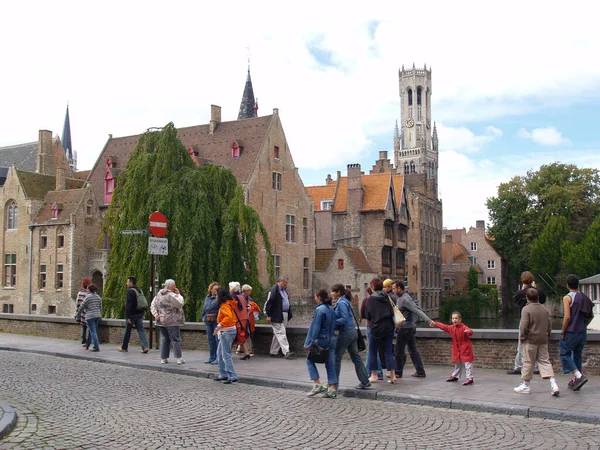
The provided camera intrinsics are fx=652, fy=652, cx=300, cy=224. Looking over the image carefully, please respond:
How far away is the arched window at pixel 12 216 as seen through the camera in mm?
48906

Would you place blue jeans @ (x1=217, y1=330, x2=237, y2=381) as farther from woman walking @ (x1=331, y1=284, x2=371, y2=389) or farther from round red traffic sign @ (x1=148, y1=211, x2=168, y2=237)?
round red traffic sign @ (x1=148, y1=211, x2=168, y2=237)

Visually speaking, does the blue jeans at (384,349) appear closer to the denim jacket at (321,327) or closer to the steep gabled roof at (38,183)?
the denim jacket at (321,327)

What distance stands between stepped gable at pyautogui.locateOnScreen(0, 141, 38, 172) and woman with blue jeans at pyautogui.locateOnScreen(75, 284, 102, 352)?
4431cm

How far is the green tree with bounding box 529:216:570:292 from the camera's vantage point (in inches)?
2258

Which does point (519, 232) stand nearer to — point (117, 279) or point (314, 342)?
point (117, 279)

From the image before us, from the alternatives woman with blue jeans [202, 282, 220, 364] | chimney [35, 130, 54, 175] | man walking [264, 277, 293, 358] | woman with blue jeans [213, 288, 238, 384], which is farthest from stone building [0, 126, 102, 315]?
woman with blue jeans [213, 288, 238, 384]

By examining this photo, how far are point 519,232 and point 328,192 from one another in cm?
2363

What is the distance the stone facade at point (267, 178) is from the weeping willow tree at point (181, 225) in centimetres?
1634

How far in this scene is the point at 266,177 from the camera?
139ft

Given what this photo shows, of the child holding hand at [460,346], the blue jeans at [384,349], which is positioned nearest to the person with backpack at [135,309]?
the blue jeans at [384,349]

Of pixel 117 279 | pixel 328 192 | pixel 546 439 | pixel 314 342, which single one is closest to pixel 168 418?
pixel 314 342

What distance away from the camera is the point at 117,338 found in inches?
706

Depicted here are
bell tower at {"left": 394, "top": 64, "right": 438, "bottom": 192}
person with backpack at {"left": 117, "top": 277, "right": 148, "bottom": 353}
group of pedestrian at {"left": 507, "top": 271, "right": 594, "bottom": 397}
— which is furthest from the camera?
bell tower at {"left": 394, "top": 64, "right": 438, "bottom": 192}

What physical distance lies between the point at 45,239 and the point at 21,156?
14.3 metres
